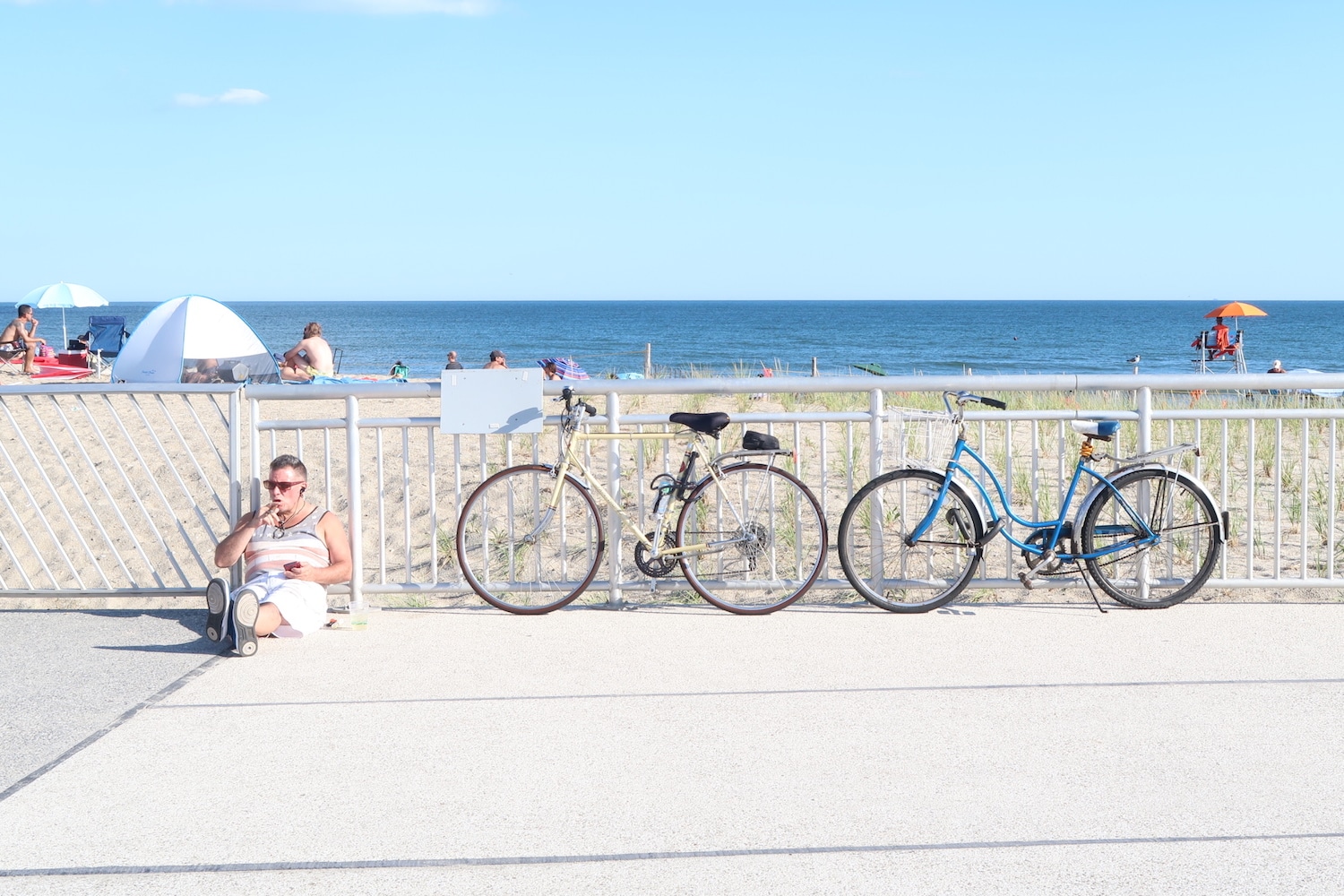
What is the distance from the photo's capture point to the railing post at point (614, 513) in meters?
6.14

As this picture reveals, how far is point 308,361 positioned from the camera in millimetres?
18812

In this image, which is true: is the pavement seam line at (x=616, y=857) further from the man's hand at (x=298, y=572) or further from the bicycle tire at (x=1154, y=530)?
the bicycle tire at (x=1154, y=530)

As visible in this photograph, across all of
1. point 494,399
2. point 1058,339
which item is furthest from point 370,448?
point 1058,339

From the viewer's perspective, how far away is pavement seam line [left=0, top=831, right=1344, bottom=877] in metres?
3.16

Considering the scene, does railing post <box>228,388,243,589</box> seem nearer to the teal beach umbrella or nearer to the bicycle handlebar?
the bicycle handlebar

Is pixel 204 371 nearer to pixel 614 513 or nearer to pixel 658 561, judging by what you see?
pixel 614 513

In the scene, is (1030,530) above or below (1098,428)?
below

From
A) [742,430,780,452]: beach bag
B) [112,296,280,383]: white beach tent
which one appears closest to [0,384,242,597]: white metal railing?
[742,430,780,452]: beach bag

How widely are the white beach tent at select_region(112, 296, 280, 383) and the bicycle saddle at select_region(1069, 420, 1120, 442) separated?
1667cm

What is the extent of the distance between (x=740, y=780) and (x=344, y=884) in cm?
126

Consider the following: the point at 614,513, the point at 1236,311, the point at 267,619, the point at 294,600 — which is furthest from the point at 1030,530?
the point at 1236,311

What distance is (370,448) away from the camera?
12.0 meters

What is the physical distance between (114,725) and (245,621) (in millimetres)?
954

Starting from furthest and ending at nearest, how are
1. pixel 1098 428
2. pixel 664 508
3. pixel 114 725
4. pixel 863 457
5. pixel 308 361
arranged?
pixel 308 361 < pixel 863 457 < pixel 664 508 < pixel 1098 428 < pixel 114 725
